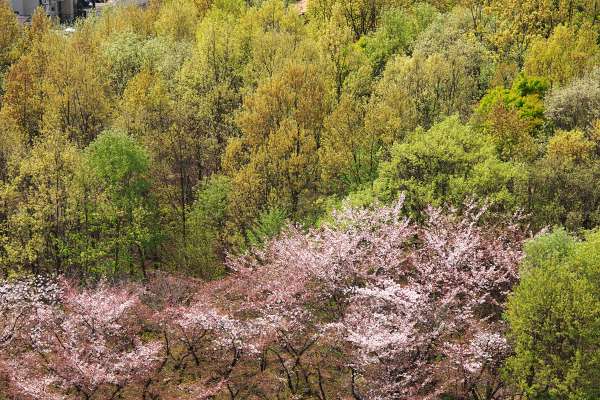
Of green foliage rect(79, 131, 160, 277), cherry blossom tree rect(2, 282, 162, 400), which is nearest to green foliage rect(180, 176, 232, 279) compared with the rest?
green foliage rect(79, 131, 160, 277)

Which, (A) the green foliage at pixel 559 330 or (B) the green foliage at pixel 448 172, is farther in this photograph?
(B) the green foliage at pixel 448 172

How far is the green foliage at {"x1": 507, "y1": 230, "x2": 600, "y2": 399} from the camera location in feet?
92.4

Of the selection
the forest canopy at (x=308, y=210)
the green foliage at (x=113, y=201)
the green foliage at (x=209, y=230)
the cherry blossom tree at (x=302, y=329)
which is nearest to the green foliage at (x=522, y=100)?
the forest canopy at (x=308, y=210)

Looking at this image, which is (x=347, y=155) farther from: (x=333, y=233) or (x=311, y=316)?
(x=311, y=316)

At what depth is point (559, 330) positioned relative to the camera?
1145 inches

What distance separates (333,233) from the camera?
35.0 meters

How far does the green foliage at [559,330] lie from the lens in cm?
2817

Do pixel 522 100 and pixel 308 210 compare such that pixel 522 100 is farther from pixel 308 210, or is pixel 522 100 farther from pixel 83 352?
pixel 83 352

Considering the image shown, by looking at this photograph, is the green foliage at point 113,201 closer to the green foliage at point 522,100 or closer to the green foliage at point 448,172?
the green foliage at point 448,172

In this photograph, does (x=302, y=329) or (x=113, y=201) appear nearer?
(x=302, y=329)

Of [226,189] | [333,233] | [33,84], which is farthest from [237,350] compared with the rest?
[33,84]

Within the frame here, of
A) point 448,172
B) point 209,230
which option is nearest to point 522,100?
point 448,172

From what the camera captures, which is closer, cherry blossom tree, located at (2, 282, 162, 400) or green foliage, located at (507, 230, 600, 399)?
green foliage, located at (507, 230, 600, 399)

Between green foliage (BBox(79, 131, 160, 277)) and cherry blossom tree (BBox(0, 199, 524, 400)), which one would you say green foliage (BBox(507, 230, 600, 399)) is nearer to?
cherry blossom tree (BBox(0, 199, 524, 400))
